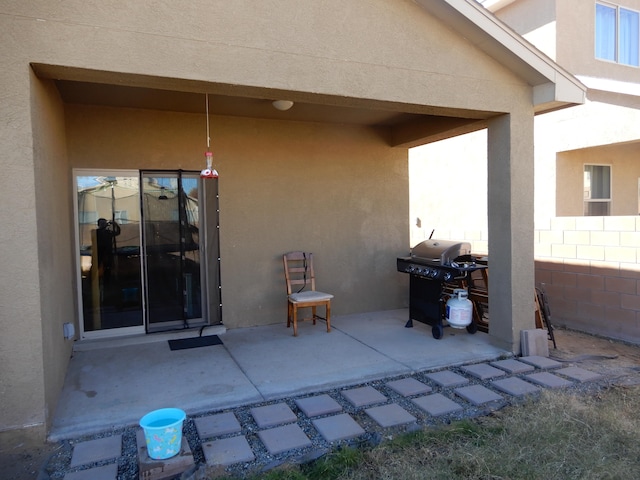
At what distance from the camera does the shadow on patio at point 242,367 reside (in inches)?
141

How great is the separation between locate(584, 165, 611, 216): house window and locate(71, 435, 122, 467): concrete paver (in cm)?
876

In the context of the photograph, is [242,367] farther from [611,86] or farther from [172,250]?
[611,86]

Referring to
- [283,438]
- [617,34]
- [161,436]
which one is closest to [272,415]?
[283,438]

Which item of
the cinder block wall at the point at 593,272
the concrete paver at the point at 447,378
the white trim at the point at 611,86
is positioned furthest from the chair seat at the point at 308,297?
the white trim at the point at 611,86

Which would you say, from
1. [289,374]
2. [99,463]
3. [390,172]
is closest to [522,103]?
[390,172]

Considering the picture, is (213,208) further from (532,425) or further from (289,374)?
(532,425)

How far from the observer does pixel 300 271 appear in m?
6.04

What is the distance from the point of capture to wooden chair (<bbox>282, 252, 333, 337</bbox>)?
5484mm

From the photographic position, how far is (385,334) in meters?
5.55

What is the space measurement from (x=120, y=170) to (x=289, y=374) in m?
3.15

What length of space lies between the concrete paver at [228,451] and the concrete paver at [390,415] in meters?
0.98

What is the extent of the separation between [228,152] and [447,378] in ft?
12.2

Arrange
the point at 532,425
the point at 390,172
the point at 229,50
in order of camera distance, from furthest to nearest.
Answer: the point at 390,172
the point at 229,50
the point at 532,425

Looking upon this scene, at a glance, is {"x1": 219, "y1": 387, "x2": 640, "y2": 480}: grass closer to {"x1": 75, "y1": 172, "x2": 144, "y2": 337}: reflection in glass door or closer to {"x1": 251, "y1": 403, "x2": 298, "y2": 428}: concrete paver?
{"x1": 251, "y1": 403, "x2": 298, "y2": 428}: concrete paver
